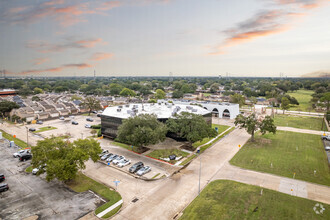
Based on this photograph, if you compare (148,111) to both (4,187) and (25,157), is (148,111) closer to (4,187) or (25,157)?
(25,157)

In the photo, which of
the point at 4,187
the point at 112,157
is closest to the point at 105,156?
the point at 112,157

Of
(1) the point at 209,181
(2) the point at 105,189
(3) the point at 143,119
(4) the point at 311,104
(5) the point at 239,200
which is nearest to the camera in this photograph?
(5) the point at 239,200

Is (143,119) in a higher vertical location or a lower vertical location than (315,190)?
higher

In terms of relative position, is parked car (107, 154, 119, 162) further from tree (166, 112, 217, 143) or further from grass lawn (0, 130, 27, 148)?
grass lawn (0, 130, 27, 148)

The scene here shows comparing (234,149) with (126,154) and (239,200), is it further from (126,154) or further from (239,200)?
(126,154)

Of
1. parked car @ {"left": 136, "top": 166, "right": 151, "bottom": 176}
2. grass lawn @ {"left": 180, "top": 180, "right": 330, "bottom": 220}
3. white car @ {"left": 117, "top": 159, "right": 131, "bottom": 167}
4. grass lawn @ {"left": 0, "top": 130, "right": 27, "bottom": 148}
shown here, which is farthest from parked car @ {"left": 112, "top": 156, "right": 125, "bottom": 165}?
grass lawn @ {"left": 0, "top": 130, "right": 27, "bottom": 148}

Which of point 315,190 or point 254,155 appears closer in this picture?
point 315,190

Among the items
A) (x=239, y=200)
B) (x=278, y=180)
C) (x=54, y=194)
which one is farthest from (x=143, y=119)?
(x=278, y=180)
